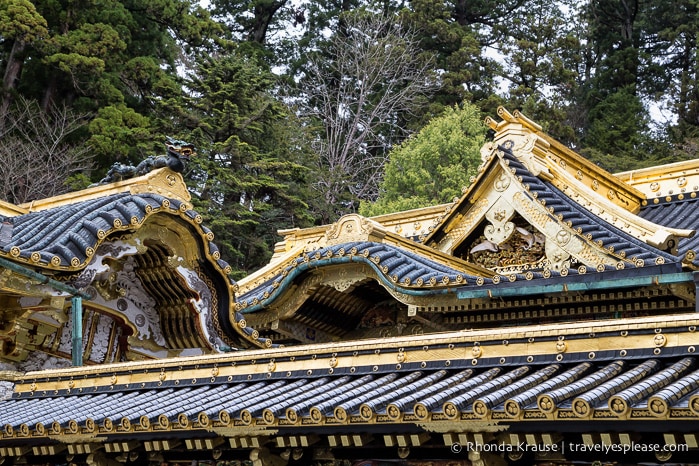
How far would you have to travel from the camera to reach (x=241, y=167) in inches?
1133

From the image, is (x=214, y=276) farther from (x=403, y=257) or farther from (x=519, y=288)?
(x=519, y=288)

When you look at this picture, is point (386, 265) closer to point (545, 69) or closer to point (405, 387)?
point (405, 387)

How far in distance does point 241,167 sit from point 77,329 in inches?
706

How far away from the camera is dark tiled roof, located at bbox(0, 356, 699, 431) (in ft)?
18.4

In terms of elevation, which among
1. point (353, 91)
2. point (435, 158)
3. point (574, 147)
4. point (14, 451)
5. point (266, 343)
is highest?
point (353, 91)

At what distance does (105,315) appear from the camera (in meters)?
12.4

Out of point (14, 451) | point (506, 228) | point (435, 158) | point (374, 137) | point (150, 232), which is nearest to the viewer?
point (14, 451)

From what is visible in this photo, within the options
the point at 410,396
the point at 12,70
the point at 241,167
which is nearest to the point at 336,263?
the point at 410,396

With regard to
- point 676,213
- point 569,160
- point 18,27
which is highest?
point 18,27

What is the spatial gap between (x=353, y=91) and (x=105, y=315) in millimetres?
30746

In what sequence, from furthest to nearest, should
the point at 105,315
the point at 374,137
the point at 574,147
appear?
1. the point at 374,137
2. the point at 574,147
3. the point at 105,315

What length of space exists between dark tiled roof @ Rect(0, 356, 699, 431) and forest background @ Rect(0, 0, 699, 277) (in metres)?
18.3

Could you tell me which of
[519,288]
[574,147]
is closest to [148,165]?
[519,288]

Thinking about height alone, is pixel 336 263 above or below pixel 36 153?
below
